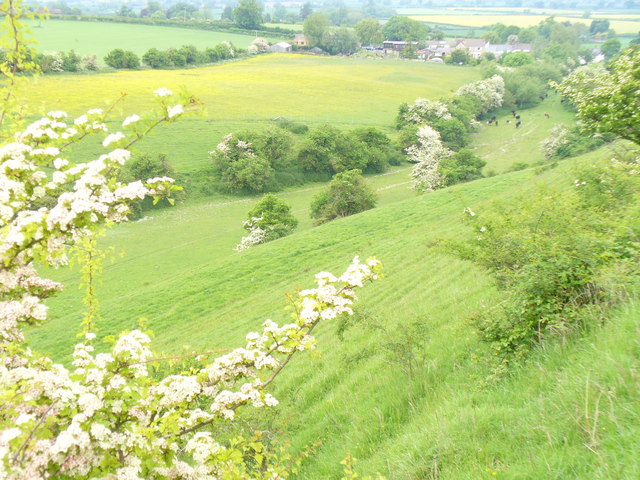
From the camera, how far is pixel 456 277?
16.6 m

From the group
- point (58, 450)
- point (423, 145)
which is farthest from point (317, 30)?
point (58, 450)

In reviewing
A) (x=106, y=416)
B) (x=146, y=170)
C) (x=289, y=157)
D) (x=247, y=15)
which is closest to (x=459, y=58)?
(x=247, y=15)

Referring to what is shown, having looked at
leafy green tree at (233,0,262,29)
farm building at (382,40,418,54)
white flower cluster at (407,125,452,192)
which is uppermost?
leafy green tree at (233,0,262,29)

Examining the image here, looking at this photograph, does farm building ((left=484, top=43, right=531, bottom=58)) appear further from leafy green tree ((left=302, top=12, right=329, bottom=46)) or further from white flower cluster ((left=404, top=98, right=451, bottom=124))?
white flower cluster ((left=404, top=98, right=451, bottom=124))

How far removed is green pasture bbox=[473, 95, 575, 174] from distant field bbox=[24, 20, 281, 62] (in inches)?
4106

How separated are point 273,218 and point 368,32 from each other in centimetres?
17576

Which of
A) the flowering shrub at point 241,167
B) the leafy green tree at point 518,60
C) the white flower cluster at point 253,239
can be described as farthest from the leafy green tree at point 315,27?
the white flower cluster at point 253,239

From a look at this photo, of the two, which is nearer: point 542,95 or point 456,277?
point 456,277

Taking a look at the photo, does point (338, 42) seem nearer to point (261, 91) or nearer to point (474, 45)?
point (474, 45)

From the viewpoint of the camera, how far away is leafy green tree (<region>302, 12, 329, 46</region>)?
6772 inches

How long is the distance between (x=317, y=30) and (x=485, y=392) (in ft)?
620

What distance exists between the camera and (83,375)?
173 inches

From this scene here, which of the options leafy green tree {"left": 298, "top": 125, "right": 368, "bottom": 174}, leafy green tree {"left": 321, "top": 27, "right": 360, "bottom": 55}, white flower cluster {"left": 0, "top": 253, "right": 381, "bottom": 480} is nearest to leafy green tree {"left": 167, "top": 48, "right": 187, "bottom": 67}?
leafy green tree {"left": 298, "top": 125, "right": 368, "bottom": 174}

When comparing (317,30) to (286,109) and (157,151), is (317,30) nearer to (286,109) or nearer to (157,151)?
(286,109)
